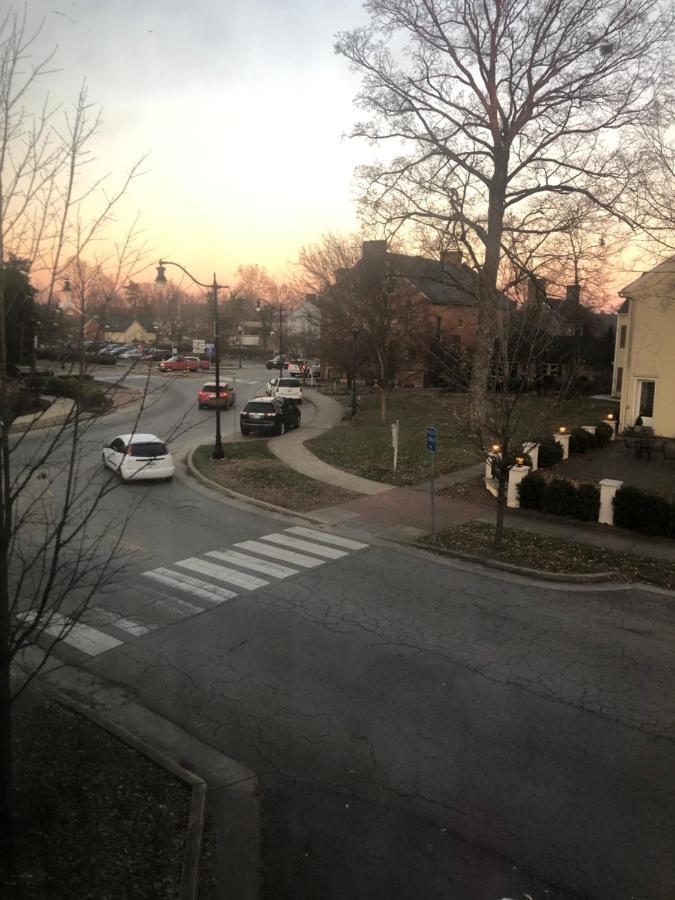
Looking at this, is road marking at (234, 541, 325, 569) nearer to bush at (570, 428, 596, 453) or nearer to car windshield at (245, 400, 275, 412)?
bush at (570, 428, 596, 453)

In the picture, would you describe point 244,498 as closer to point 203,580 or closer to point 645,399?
point 203,580

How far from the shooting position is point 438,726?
7352 millimetres

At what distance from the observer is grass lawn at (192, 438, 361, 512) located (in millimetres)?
17934

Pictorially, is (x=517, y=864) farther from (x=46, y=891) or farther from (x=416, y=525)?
(x=416, y=525)

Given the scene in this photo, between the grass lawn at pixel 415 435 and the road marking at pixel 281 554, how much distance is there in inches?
166

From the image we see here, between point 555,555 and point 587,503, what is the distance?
277 cm

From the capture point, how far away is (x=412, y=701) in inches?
310

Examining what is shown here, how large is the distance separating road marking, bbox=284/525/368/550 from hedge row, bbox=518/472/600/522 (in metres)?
4.84

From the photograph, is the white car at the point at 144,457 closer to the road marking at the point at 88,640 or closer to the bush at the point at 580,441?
the road marking at the point at 88,640

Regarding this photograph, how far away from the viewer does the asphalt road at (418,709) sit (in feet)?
18.0

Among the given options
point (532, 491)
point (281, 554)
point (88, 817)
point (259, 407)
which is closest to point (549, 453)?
point (532, 491)

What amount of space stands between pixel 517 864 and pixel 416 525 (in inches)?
411

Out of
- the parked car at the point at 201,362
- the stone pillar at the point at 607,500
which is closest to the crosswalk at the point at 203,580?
the stone pillar at the point at 607,500

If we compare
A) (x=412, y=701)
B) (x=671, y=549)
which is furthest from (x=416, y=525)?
(x=412, y=701)
